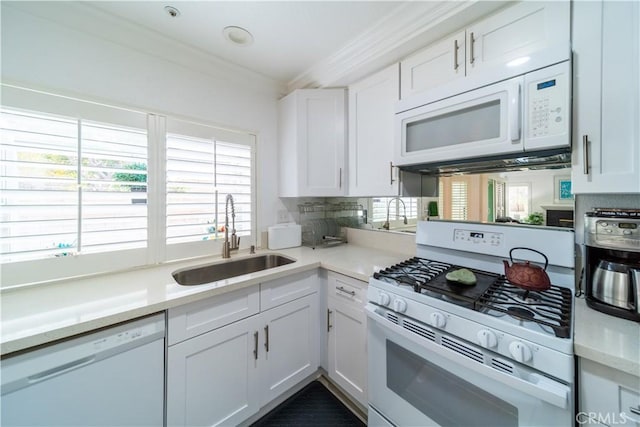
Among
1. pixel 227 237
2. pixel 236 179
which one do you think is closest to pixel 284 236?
pixel 227 237

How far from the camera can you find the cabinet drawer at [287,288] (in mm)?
1467

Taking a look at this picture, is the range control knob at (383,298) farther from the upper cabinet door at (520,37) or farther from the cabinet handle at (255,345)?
the upper cabinet door at (520,37)

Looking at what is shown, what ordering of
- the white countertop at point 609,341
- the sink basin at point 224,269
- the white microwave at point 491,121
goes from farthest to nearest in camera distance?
1. the sink basin at point 224,269
2. the white microwave at point 491,121
3. the white countertop at point 609,341

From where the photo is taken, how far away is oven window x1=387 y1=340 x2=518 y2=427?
0.89 meters

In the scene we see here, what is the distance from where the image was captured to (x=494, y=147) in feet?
3.73

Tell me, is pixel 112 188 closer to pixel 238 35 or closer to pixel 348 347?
pixel 238 35

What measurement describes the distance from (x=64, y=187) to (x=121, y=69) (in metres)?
0.80

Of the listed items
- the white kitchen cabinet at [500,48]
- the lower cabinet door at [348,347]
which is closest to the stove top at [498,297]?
the lower cabinet door at [348,347]

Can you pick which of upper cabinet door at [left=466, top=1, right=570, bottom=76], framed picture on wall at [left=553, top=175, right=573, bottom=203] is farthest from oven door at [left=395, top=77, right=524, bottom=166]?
framed picture on wall at [left=553, top=175, right=573, bottom=203]

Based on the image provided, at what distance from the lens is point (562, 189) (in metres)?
1.19

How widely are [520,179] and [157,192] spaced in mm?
2246

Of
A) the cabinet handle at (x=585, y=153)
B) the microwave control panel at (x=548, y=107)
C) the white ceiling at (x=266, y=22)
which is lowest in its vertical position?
the cabinet handle at (x=585, y=153)

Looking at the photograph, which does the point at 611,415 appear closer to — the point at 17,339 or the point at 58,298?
the point at 17,339

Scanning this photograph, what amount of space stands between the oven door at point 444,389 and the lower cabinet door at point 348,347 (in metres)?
0.16
